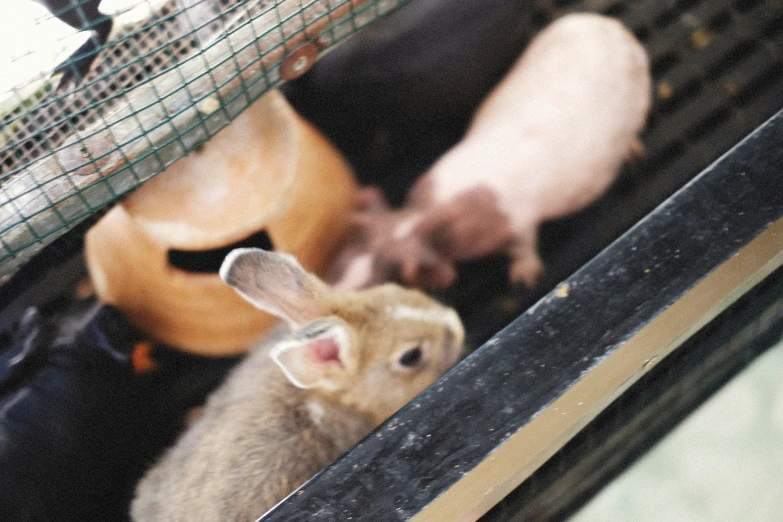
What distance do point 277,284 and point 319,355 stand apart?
148 mm

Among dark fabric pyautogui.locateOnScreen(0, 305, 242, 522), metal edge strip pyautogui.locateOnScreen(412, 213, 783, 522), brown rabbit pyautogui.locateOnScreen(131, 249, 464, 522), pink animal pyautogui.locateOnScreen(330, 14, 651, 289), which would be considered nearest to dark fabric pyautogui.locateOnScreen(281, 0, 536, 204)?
pink animal pyautogui.locateOnScreen(330, 14, 651, 289)

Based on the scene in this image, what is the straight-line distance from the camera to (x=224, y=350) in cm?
145

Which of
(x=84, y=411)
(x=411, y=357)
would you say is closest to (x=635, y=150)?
(x=411, y=357)

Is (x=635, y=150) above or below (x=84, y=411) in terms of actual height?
below

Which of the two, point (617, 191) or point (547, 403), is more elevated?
point (547, 403)

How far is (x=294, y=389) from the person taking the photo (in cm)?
127

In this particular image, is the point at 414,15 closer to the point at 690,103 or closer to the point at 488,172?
the point at 488,172

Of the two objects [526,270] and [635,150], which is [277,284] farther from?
[635,150]

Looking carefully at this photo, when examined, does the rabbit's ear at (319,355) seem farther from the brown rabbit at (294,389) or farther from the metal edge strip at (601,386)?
the metal edge strip at (601,386)

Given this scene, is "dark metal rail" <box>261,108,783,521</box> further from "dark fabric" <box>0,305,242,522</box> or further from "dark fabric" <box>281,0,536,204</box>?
"dark fabric" <box>281,0,536,204</box>

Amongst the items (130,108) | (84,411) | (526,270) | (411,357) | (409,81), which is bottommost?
(526,270)

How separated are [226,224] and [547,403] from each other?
0.70 metres

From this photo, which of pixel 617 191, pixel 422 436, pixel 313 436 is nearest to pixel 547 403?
pixel 422 436

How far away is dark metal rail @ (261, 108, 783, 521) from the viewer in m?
0.94
